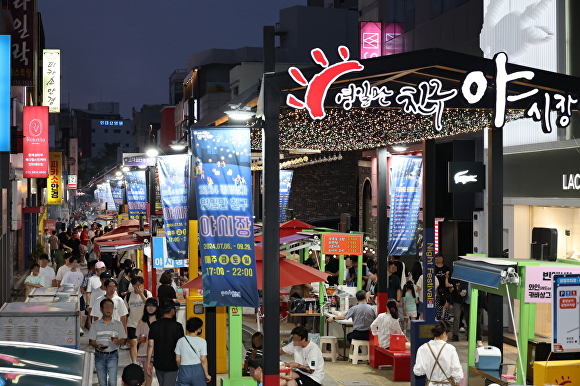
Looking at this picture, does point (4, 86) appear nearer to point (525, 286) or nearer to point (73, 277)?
point (73, 277)

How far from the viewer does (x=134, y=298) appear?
1544 cm

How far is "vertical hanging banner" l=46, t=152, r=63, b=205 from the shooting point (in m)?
45.5

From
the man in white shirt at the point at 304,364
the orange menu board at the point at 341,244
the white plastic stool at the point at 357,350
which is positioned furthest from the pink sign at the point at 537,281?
the orange menu board at the point at 341,244

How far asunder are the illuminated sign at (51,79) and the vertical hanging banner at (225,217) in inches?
1150

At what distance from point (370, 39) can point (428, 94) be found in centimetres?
2545

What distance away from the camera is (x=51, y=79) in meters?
37.4

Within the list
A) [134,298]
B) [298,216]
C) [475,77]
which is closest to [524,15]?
[475,77]

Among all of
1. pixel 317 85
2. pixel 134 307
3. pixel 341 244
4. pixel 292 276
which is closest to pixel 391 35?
pixel 341 244

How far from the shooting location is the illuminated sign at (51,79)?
37.2 metres

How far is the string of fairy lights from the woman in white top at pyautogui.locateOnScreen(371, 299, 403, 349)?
3.35m

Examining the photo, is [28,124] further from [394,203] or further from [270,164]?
[270,164]

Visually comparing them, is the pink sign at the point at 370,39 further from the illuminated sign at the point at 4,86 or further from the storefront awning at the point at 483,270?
the storefront awning at the point at 483,270

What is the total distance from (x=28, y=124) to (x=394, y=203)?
1224cm

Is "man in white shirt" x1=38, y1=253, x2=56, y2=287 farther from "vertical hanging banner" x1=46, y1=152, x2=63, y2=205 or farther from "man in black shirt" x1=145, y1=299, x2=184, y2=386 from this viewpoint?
"vertical hanging banner" x1=46, y1=152, x2=63, y2=205
